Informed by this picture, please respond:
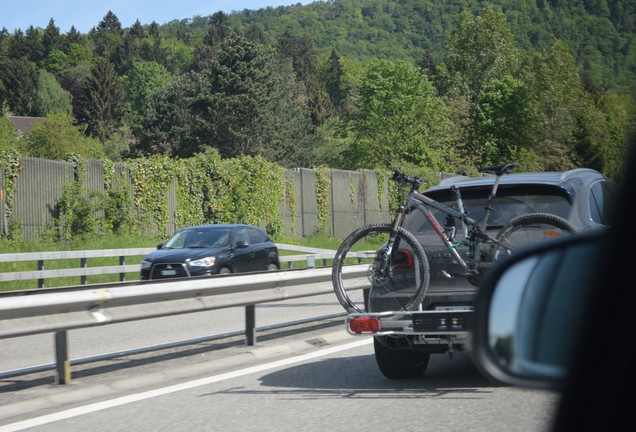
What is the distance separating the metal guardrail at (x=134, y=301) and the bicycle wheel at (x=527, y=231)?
5.81 feet

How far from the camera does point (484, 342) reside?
2.49 m

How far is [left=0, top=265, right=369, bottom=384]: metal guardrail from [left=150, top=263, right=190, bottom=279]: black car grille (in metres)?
9.35

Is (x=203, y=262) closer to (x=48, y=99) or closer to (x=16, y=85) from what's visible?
(x=16, y=85)

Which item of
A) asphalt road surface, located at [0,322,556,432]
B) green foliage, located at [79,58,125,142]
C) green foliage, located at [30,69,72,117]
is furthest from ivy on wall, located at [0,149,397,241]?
green foliage, located at [30,69,72,117]

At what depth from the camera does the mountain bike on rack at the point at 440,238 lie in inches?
306

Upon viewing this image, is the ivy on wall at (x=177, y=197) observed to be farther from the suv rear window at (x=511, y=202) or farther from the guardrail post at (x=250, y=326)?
the suv rear window at (x=511, y=202)

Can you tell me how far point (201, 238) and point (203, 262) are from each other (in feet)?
4.24

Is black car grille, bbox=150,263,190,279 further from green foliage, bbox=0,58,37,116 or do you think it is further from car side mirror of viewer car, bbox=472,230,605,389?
green foliage, bbox=0,58,37,116

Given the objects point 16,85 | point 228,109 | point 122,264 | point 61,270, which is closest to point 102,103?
point 16,85

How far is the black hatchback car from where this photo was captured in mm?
20828

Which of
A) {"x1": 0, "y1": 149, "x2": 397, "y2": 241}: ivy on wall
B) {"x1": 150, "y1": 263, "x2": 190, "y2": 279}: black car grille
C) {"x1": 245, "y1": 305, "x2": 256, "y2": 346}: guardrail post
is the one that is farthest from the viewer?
{"x1": 0, "y1": 149, "x2": 397, "y2": 241}: ivy on wall

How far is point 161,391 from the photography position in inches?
324

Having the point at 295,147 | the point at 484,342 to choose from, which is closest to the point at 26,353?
the point at 484,342

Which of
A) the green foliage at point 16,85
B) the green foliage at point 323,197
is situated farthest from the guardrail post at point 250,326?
the green foliage at point 16,85
